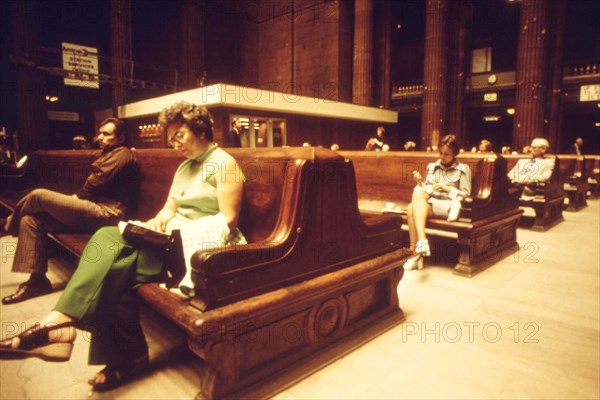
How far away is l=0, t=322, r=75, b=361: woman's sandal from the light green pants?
11 centimetres

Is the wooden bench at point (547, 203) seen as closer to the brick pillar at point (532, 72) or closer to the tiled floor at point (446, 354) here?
the tiled floor at point (446, 354)

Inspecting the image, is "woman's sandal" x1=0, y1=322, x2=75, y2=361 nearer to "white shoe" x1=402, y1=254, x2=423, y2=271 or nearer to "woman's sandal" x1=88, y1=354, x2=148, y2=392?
"woman's sandal" x1=88, y1=354, x2=148, y2=392

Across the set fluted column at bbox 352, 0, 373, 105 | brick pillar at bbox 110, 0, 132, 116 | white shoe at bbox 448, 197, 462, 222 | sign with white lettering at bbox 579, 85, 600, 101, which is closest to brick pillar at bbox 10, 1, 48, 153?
brick pillar at bbox 110, 0, 132, 116

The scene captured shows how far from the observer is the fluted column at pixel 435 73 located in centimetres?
1402

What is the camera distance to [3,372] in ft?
6.44

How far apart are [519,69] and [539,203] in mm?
8589

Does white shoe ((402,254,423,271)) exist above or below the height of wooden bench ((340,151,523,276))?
below

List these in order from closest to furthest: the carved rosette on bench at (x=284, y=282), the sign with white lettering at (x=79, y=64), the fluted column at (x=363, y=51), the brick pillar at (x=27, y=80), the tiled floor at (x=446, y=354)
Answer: the carved rosette on bench at (x=284, y=282) → the tiled floor at (x=446, y=354) → the sign with white lettering at (x=79, y=64) → the brick pillar at (x=27, y=80) → the fluted column at (x=363, y=51)

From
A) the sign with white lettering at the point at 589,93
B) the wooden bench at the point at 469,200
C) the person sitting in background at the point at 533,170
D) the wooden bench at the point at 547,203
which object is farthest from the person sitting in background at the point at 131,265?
the sign with white lettering at the point at 589,93

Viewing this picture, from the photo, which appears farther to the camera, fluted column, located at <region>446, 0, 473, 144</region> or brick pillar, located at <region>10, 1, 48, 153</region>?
fluted column, located at <region>446, 0, 473, 144</region>

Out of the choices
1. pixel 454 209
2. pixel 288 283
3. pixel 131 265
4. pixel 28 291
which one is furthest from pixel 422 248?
pixel 28 291

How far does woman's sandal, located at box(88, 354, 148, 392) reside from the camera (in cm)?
180

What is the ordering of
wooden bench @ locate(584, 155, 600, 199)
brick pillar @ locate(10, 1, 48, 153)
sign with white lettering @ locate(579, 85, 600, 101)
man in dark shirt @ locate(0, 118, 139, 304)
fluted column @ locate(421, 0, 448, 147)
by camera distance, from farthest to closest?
sign with white lettering @ locate(579, 85, 600, 101) < fluted column @ locate(421, 0, 448, 147) < brick pillar @ locate(10, 1, 48, 153) < wooden bench @ locate(584, 155, 600, 199) < man in dark shirt @ locate(0, 118, 139, 304)

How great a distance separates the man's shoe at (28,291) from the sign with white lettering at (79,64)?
11.4 m
